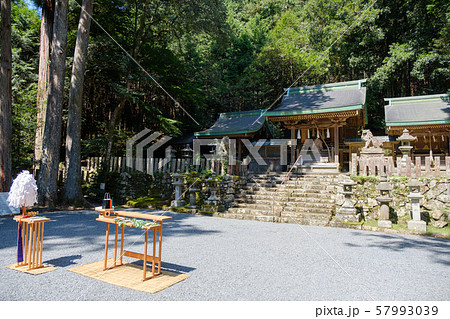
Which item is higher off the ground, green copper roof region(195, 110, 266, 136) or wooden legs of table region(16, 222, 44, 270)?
green copper roof region(195, 110, 266, 136)

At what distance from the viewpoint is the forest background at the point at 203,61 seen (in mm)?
12114

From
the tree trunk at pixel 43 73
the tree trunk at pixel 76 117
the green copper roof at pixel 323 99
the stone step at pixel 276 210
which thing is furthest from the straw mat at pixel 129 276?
the green copper roof at pixel 323 99

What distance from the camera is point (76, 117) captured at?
9523mm

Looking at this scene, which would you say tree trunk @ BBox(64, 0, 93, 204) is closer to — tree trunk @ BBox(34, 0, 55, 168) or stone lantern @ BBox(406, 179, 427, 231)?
tree trunk @ BBox(34, 0, 55, 168)

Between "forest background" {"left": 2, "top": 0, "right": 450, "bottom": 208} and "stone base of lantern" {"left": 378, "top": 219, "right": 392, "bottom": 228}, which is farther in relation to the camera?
"forest background" {"left": 2, "top": 0, "right": 450, "bottom": 208}

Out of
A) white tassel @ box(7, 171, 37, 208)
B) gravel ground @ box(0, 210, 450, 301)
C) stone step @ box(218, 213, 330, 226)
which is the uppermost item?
white tassel @ box(7, 171, 37, 208)

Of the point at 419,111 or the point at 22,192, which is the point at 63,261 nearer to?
the point at 22,192

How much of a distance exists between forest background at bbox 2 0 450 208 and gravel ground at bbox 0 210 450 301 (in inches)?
292

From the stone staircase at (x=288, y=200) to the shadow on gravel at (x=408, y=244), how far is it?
1.33 m

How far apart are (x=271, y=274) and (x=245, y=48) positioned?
66.1 feet

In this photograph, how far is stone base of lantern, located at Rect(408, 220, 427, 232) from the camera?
20.6 feet

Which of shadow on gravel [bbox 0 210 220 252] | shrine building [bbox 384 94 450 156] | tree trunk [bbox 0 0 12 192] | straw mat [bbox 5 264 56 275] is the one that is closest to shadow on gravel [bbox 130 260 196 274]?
straw mat [bbox 5 264 56 275]

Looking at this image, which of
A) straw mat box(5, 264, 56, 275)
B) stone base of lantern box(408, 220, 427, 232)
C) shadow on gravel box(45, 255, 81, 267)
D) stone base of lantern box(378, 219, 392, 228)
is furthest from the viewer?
stone base of lantern box(378, 219, 392, 228)

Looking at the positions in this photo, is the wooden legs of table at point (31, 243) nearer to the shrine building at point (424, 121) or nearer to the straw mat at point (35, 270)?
the straw mat at point (35, 270)
